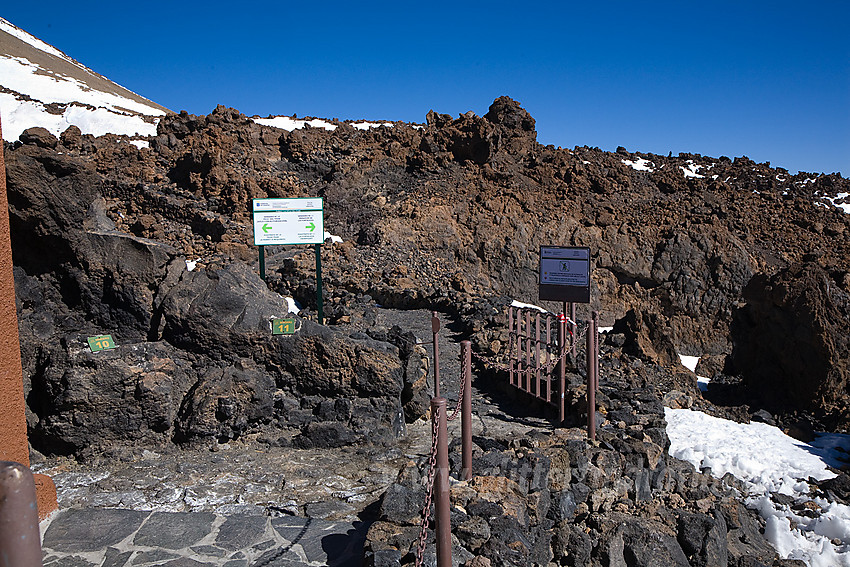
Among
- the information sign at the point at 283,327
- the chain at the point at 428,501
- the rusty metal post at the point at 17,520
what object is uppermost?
the rusty metal post at the point at 17,520

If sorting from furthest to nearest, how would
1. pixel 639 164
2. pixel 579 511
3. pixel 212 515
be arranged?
pixel 639 164, pixel 579 511, pixel 212 515

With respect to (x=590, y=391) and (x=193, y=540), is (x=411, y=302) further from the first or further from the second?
(x=193, y=540)

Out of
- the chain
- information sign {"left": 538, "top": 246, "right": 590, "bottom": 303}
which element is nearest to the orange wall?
the chain

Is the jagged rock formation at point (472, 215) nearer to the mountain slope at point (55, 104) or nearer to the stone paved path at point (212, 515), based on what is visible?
the mountain slope at point (55, 104)

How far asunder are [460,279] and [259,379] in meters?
10.8

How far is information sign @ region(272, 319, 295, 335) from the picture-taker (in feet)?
21.2

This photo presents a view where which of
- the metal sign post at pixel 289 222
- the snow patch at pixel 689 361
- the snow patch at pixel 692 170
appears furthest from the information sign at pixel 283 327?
the snow patch at pixel 692 170

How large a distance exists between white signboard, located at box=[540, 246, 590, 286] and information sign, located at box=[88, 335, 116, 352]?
5.36 meters

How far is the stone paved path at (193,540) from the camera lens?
402 centimetres

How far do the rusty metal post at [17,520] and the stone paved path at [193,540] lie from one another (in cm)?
302

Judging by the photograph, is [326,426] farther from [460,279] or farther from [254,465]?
[460,279]

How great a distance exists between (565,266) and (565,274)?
0.36 ft

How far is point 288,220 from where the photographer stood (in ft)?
37.7

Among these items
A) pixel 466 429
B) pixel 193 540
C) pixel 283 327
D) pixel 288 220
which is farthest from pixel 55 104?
pixel 466 429
